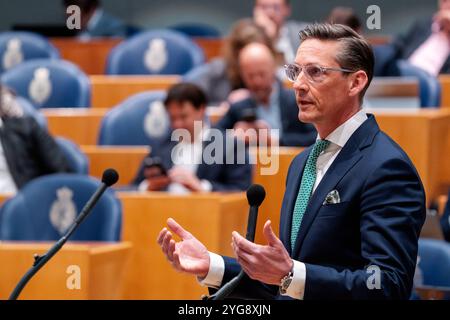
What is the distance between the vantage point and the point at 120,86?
4.12 metres

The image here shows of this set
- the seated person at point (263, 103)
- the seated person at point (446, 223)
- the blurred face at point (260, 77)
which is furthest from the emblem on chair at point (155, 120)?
the seated person at point (446, 223)

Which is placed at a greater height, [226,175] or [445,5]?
[445,5]

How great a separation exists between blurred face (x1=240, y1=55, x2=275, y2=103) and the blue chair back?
0.98 metres

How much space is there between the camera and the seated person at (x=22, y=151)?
3186mm

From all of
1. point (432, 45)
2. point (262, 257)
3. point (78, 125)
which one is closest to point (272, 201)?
point (262, 257)

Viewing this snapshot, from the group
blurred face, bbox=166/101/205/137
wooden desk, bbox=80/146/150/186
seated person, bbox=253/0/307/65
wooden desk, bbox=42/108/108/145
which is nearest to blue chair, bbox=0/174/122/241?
blurred face, bbox=166/101/205/137

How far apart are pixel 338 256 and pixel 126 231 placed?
4.55 feet

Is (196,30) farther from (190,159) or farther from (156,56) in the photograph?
Answer: (190,159)

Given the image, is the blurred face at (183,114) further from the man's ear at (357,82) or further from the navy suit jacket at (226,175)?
the man's ear at (357,82)

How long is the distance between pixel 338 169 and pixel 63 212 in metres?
1.47

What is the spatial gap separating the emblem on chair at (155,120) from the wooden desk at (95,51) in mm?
1104

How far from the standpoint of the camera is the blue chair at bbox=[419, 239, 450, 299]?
7.42 ft

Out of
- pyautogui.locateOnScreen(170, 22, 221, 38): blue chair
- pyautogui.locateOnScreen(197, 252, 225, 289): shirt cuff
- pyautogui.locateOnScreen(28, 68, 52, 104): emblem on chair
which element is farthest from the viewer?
pyautogui.locateOnScreen(170, 22, 221, 38): blue chair

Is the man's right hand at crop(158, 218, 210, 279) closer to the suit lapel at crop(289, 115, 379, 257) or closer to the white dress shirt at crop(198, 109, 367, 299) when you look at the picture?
the white dress shirt at crop(198, 109, 367, 299)
